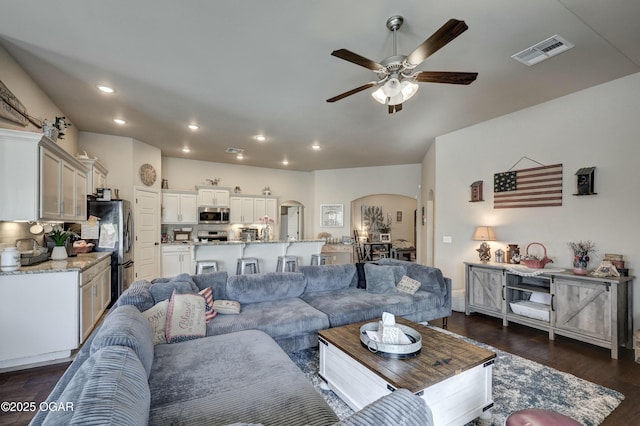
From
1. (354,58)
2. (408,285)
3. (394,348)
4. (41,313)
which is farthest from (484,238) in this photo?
(41,313)

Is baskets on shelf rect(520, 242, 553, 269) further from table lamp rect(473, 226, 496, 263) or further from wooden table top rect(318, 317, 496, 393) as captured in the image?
wooden table top rect(318, 317, 496, 393)

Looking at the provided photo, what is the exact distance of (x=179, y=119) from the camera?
14.9 feet

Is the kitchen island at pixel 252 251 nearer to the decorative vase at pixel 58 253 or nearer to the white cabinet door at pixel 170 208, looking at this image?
the decorative vase at pixel 58 253

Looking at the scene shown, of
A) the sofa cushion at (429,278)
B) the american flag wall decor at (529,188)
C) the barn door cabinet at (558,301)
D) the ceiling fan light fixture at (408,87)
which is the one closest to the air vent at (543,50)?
the ceiling fan light fixture at (408,87)

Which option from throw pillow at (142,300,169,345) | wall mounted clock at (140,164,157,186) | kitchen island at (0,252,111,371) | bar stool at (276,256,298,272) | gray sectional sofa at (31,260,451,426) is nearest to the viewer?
gray sectional sofa at (31,260,451,426)

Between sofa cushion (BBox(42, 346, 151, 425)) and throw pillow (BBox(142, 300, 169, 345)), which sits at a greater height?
sofa cushion (BBox(42, 346, 151, 425))

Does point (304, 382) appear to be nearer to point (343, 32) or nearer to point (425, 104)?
point (343, 32)

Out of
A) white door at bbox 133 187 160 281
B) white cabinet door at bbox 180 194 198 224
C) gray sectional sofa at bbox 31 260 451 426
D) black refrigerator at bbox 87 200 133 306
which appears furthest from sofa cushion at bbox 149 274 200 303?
white cabinet door at bbox 180 194 198 224

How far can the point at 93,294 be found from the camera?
3447mm

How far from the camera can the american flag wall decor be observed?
3.84 metres

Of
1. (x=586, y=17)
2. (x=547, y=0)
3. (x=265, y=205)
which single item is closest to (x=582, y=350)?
(x=586, y=17)

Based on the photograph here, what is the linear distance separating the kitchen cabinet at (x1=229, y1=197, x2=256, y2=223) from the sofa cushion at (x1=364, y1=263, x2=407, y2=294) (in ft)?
15.3

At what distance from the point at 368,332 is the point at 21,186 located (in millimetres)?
3632

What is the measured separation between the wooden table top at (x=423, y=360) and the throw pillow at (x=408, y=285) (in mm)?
1407
